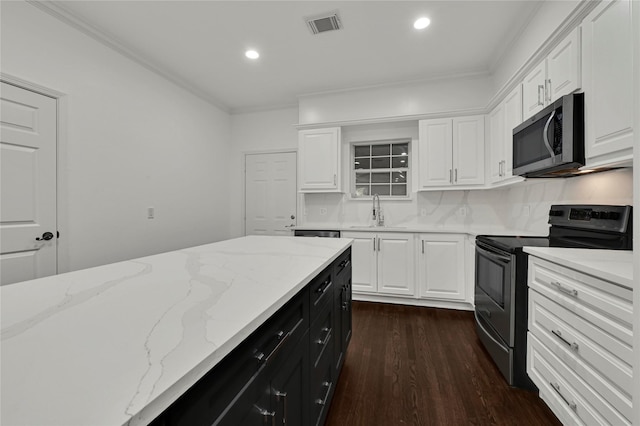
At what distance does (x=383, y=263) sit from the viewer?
347cm

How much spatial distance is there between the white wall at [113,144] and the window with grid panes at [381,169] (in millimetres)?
2301

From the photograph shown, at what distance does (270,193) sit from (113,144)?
2239 millimetres

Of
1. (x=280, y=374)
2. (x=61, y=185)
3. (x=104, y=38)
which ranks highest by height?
(x=104, y=38)

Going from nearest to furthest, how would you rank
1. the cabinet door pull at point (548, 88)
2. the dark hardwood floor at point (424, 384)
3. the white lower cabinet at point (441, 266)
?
the dark hardwood floor at point (424, 384), the cabinet door pull at point (548, 88), the white lower cabinet at point (441, 266)

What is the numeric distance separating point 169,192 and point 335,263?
2722mm

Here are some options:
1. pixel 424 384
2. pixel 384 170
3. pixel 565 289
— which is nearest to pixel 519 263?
pixel 565 289

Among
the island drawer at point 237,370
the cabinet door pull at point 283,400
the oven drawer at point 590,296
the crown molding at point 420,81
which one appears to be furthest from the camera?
the crown molding at point 420,81

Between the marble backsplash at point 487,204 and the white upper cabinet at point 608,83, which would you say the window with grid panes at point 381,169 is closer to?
the marble backsplash at point 487,204

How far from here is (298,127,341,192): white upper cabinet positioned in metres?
3.90

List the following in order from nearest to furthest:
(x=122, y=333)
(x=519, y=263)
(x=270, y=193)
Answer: (x=122, y=333)
(x=519, y=263)
(x=270, y=193)

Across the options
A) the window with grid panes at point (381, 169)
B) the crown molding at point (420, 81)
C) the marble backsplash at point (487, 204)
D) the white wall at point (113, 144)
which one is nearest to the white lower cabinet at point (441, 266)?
the marble backsplash at point (487, 204)

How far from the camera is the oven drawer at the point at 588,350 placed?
105cm

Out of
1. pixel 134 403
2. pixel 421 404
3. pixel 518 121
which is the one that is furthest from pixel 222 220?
pixel 134 403

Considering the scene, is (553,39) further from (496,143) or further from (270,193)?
(270,193)
